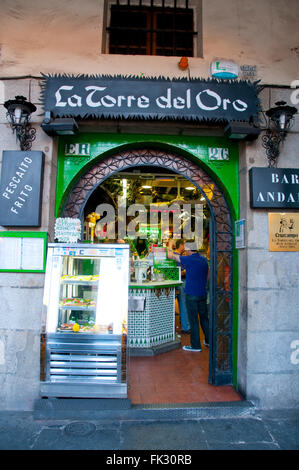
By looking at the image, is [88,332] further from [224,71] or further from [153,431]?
[224,71]

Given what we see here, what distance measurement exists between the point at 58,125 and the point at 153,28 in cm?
261

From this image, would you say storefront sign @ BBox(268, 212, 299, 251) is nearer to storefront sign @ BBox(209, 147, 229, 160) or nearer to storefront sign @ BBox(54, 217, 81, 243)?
storefront sign @ BBox(209, 147, 229, 160)

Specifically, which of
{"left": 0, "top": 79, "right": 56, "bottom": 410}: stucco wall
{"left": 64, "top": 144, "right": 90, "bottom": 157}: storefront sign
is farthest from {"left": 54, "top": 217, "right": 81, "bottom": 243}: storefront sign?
{"left": 64, "top": 144, "right": 90, "bottom": 157}: storefront sign

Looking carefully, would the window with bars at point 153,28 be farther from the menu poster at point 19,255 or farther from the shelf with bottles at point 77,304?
the shelf with bottles at point 77,304

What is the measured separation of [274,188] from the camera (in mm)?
4406

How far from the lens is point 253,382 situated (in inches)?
166

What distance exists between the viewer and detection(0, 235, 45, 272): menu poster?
4.26 metres

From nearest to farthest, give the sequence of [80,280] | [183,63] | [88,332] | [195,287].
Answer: [88,332] < [80,280] < [183,63] < [195,287]

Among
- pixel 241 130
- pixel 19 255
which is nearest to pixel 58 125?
pixel 19 255

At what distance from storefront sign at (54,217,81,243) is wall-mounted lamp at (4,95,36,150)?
1121 millimetres

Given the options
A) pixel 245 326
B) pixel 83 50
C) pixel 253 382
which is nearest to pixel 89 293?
pixel 245 326

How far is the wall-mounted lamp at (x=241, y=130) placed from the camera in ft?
14.1

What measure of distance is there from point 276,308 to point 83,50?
4.54m
